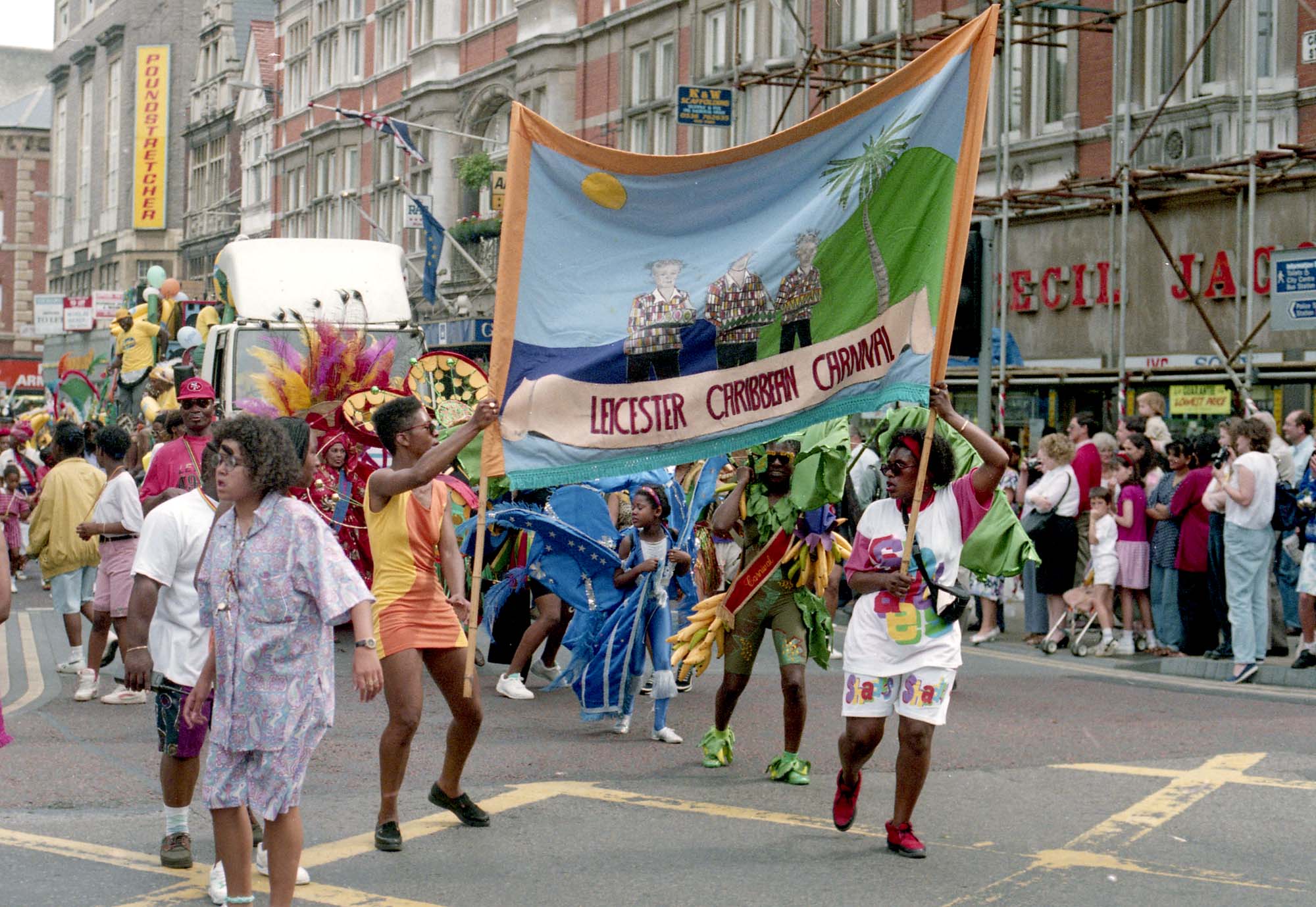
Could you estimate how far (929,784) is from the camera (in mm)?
8289

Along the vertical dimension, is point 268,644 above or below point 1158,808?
above

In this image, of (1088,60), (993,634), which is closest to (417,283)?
(1088,60)

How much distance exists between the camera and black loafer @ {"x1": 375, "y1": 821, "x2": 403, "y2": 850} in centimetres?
690

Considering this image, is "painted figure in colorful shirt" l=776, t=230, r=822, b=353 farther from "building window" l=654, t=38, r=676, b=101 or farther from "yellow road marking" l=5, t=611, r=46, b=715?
"building window" l=654, t=38, r=676, b=101

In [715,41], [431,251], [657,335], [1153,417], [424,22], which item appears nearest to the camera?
[657,335]

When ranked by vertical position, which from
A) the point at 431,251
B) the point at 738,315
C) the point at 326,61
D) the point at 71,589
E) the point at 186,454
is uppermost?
the point at 326,61

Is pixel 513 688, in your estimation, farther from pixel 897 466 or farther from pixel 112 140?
pixel 112 140

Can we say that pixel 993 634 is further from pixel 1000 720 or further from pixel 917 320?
pixel 917 320

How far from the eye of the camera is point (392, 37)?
48375 mm

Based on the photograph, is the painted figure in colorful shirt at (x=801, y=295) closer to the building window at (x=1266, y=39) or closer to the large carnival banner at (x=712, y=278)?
the large carnival banner at (x=712, y=278)

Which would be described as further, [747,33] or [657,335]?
[747,33]

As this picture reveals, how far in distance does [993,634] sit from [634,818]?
26.8 feet

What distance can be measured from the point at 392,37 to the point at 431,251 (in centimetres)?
1403

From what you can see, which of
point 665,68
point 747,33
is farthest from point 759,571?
point 665,68
